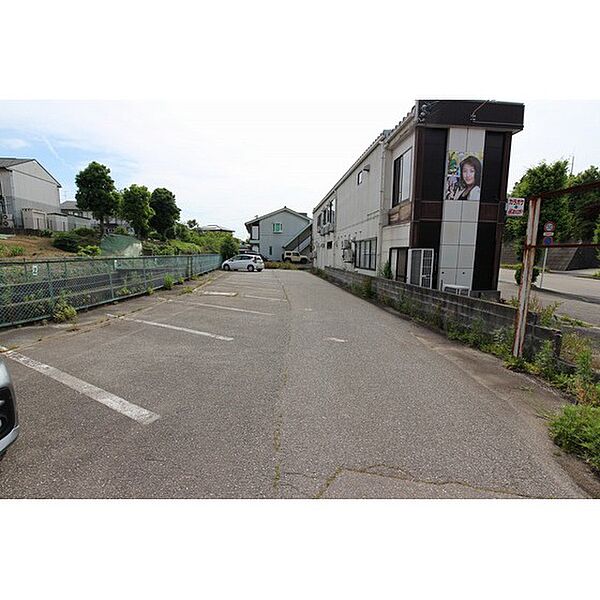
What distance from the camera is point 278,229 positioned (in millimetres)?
43594

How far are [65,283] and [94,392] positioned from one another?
4973 millimetres

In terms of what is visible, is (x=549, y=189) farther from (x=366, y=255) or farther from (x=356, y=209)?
(x=366, y=255)

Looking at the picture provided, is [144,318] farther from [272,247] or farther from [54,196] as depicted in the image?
[54,196]

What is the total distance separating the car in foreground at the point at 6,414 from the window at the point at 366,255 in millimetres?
13177

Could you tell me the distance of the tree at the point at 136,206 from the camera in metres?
29.6

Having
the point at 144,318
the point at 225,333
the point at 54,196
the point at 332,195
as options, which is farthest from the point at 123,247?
the point at 54,196

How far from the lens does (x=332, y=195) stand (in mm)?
23781

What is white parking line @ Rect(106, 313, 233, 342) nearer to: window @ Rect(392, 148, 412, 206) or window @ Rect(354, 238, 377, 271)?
window @ Rect(392, 148, 412, 206)

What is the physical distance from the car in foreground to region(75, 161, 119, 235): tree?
107 ft

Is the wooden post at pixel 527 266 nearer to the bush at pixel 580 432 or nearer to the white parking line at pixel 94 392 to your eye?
the bush at pixel 580 432

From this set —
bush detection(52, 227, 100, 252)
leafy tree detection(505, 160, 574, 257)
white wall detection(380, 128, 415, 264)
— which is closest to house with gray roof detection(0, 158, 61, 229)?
bush detection(52, 227, 100, 252)

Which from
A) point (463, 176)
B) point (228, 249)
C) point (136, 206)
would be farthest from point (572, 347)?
point (136, 206)

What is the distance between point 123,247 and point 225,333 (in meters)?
19.8

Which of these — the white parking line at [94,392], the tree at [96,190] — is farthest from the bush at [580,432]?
the tree at [96,190]
